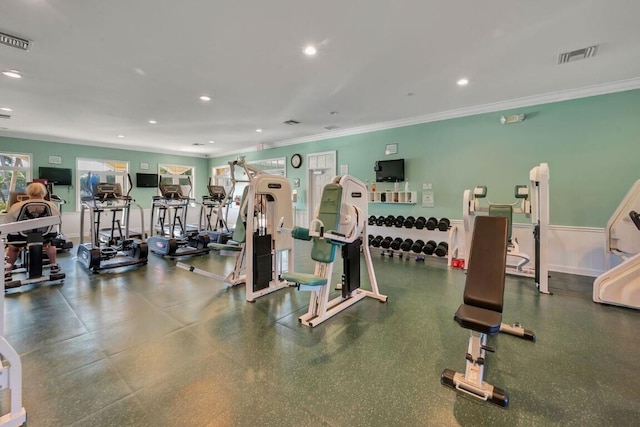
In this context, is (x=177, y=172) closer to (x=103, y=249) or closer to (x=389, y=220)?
(x=103, y=249)

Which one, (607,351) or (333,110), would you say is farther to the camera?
(333,110)

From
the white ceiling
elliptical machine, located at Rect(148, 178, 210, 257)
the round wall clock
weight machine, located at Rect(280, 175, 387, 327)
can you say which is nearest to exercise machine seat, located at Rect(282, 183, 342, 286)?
weight machine, located at Rect(280, 175, 387, 327)

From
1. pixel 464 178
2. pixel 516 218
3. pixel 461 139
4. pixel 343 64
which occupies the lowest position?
pixel 516 218

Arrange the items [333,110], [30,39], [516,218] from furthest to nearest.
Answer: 1. [333,110]
2. [516,218]
3. [30,39]

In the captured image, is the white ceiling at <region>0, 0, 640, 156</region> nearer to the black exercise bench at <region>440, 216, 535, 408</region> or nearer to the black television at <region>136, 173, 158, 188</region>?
the black exercise bench at <region>440, 216, 535, 408</region>

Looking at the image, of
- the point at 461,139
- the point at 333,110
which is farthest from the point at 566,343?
the point at 333,110

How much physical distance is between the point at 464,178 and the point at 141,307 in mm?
5858

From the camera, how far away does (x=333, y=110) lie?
18.5ft

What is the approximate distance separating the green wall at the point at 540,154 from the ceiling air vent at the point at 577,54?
4.78 feet

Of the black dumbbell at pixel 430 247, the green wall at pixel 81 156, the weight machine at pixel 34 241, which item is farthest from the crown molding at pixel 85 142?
the black dumbbell at pixel 430 247

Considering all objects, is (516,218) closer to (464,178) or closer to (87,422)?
(464,178)

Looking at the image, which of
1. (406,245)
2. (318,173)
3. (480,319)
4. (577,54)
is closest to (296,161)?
(318,173)

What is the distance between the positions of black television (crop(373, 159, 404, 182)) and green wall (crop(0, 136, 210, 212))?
8282mm

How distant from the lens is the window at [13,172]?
762 cm
